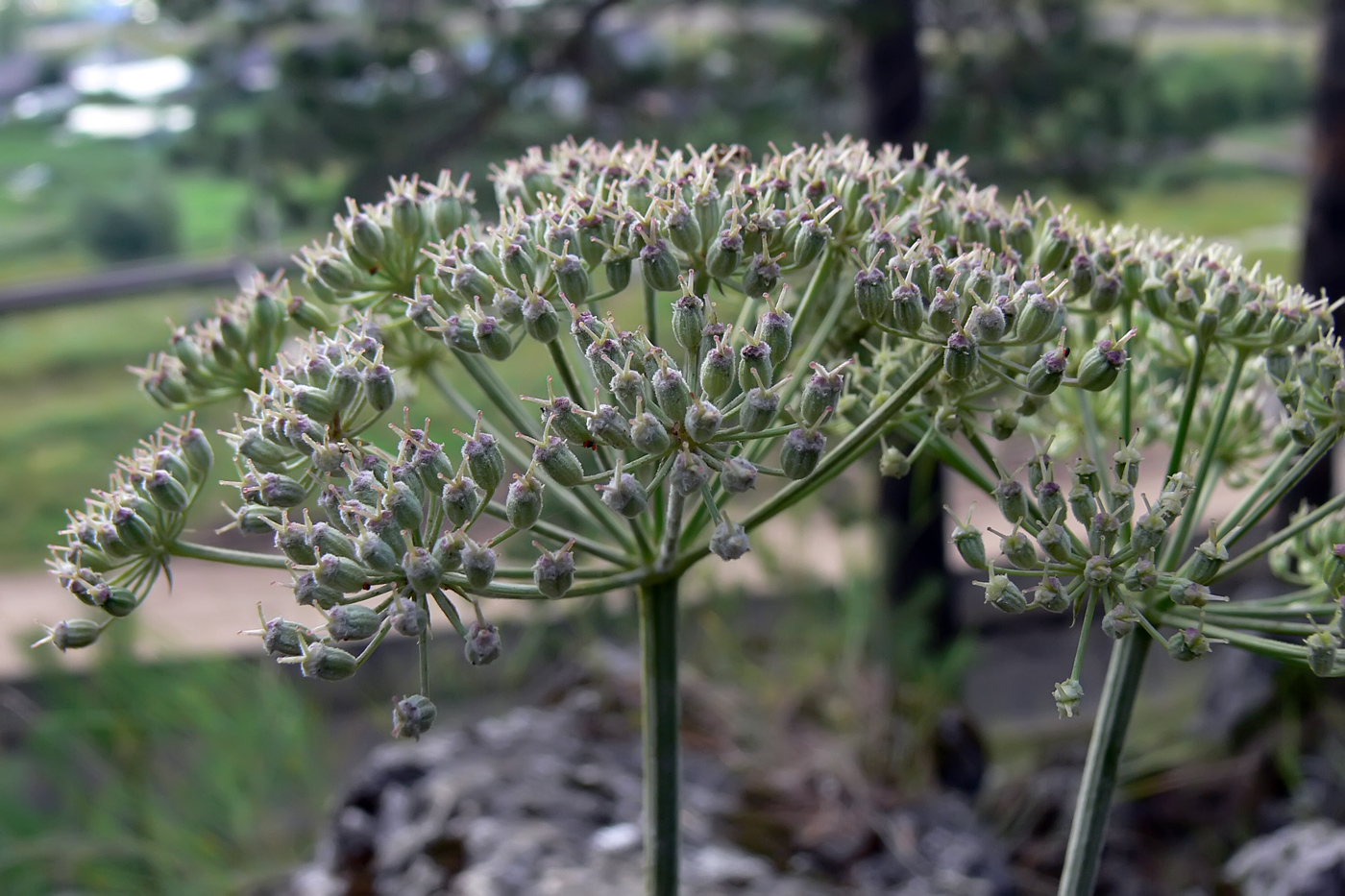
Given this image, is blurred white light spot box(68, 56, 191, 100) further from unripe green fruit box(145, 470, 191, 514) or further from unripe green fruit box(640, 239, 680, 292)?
unripe green fruit box(640, 239, 680, 292)

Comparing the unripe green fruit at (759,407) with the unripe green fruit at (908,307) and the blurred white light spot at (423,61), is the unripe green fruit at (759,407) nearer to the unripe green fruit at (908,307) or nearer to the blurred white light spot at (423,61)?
the unripe green fruit at (908,307)

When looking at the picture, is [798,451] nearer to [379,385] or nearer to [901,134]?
[379,385]

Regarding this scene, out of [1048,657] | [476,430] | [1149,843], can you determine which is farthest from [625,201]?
[1048,657]

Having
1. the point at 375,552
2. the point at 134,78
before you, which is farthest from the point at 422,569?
the point at 134,78

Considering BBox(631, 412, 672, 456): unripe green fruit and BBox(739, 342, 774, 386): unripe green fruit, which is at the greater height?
BBox(739, 342, 774, 386): unripe green fruit

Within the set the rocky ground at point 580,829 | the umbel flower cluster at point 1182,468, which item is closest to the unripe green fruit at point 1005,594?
the umbel flower cluster at point 1182,468

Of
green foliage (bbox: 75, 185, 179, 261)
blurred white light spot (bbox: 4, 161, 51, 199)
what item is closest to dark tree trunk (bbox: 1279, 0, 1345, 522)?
green foliage (bbox: 75, 185, 179, 261)
